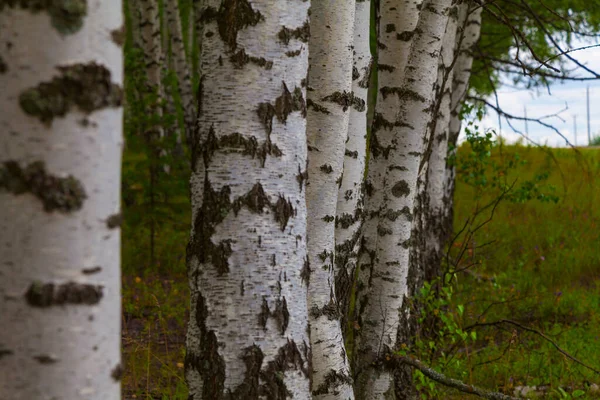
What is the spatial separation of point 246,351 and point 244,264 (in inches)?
11.8

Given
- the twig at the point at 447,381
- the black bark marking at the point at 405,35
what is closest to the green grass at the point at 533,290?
the twig at the point at 447,381

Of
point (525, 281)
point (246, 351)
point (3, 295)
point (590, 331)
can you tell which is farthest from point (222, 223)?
point (525, 281)

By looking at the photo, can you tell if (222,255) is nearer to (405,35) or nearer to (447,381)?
(447,381)

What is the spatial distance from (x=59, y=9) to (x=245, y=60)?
102 cm

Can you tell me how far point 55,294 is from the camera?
1376 mm

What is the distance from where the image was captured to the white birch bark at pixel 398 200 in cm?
405

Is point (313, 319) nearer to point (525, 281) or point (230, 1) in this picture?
point (230, 1)

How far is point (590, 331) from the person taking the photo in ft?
21.5

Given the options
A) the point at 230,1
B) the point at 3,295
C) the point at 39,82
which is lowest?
the point at 3,295

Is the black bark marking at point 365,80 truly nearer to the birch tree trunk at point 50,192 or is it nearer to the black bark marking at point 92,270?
the birch tree trunk at point 50,192

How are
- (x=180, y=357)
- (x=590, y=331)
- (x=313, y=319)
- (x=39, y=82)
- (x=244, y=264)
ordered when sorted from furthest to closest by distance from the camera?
(x=590, y=331)
(x=180, y=357)
(x=313, y=319)
(x=244, y=264)
(x=39, y=82)

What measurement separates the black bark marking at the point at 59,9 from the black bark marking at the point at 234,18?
1006mm

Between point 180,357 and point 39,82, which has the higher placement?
point 39,82

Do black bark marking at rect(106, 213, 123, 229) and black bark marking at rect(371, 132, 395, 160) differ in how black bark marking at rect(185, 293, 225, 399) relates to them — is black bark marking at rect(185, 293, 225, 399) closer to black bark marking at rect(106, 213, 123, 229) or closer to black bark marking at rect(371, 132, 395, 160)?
black bark marking at rect(106, 213, 123, 229)
